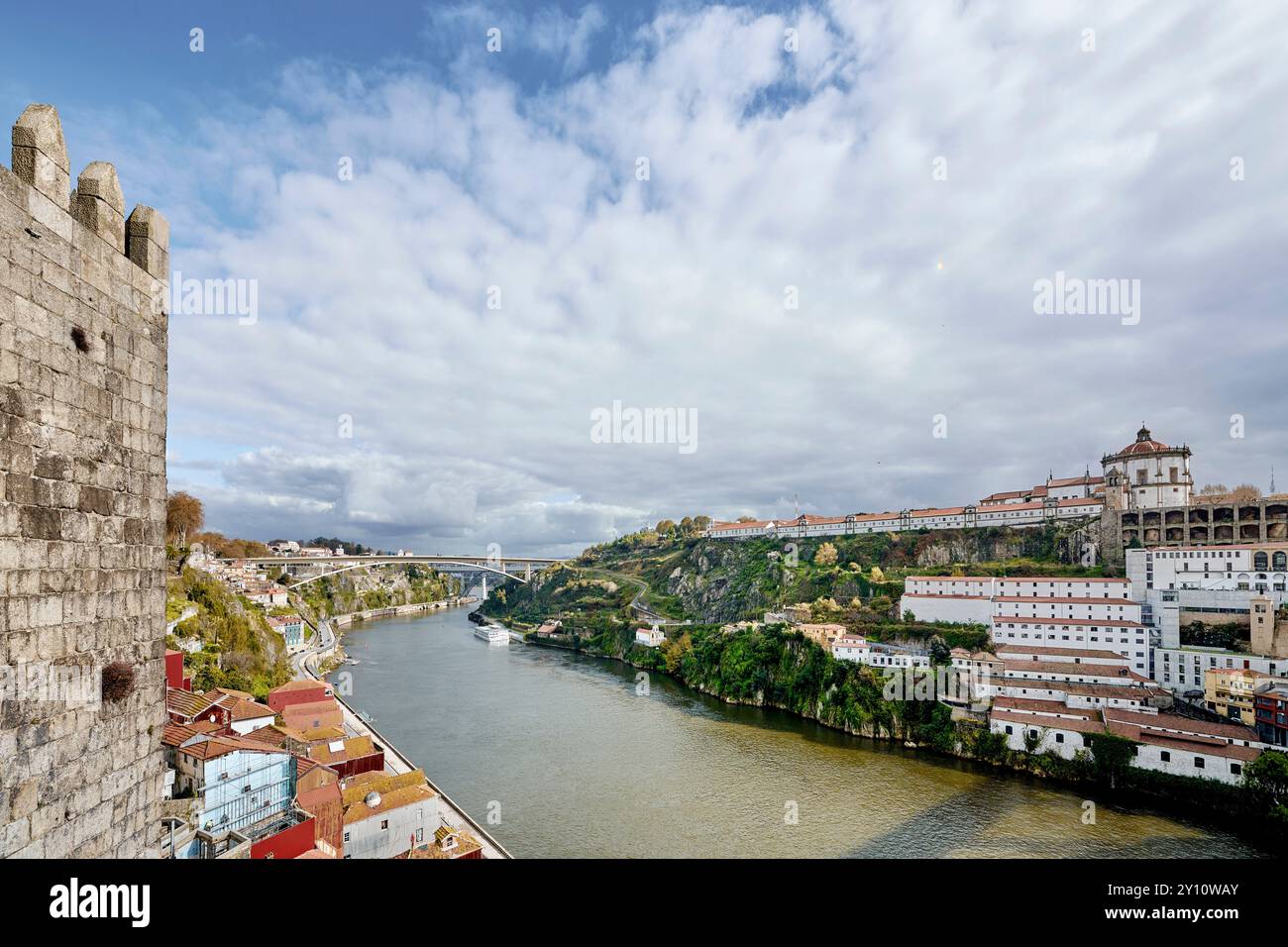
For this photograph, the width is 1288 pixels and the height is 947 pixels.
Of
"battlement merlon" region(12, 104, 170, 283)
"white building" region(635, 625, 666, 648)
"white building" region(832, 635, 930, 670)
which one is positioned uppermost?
"battlement merlon" region(12, 104, 170, 283)

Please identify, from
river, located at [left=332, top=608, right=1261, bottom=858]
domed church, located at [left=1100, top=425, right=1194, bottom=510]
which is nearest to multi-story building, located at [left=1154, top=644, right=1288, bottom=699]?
river, located at [left=332, top=608, right=1261, bottom=858]

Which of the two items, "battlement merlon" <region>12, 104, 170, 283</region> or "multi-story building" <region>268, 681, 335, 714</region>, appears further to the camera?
"multi-story building" <region>268, 681, 335, 714</region>

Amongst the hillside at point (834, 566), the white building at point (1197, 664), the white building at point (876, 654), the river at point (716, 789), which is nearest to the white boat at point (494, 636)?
the hillside at point (834, 566)

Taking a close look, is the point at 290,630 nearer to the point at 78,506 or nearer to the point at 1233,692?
the point at 78,506

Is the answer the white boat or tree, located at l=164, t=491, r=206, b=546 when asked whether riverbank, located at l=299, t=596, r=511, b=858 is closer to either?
tree, located at l=164, t=491, r=206, b=546

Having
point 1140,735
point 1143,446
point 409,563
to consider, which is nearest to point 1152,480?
point 1143,446

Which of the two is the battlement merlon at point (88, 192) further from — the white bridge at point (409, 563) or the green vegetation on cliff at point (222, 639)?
the white bridge at point (409, 563)
